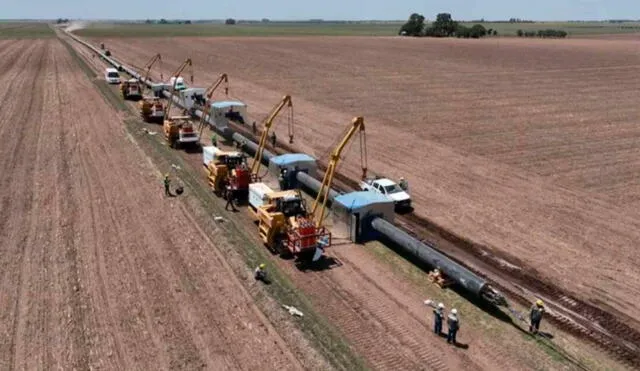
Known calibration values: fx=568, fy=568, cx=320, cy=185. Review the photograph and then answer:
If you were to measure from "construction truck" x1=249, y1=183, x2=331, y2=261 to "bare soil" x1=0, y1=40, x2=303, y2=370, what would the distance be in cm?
249

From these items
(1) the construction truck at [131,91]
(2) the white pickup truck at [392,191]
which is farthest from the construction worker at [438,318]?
(1) the construction truck at [131,91]

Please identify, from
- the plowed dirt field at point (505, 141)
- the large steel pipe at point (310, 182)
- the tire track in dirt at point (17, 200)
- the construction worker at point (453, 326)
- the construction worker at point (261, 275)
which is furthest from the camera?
the large steel pipe at point (310, 182)

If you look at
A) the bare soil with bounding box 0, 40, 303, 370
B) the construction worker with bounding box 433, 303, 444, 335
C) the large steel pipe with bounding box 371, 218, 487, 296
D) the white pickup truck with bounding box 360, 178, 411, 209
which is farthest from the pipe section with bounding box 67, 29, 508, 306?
the bare soil with bounding box 0, 40, 303, 370

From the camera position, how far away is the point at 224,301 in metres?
21.6

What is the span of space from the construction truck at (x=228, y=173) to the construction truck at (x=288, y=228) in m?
3.57

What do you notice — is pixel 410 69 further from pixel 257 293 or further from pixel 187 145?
pixel 257 293

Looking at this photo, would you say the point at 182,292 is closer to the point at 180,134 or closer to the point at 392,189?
the point at 392,189

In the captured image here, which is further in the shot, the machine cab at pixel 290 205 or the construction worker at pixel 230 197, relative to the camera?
the construction worker at pixel 230 197

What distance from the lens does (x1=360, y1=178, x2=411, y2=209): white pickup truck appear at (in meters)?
30.3

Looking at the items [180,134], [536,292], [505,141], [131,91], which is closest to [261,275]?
[536,292]

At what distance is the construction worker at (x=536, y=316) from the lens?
19.5m

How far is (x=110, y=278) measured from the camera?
23.1 meters

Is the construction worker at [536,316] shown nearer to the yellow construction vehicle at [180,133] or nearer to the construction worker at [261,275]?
the construction worker at [261,275]

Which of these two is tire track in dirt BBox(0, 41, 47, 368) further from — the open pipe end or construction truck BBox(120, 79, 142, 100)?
the open pipe end
